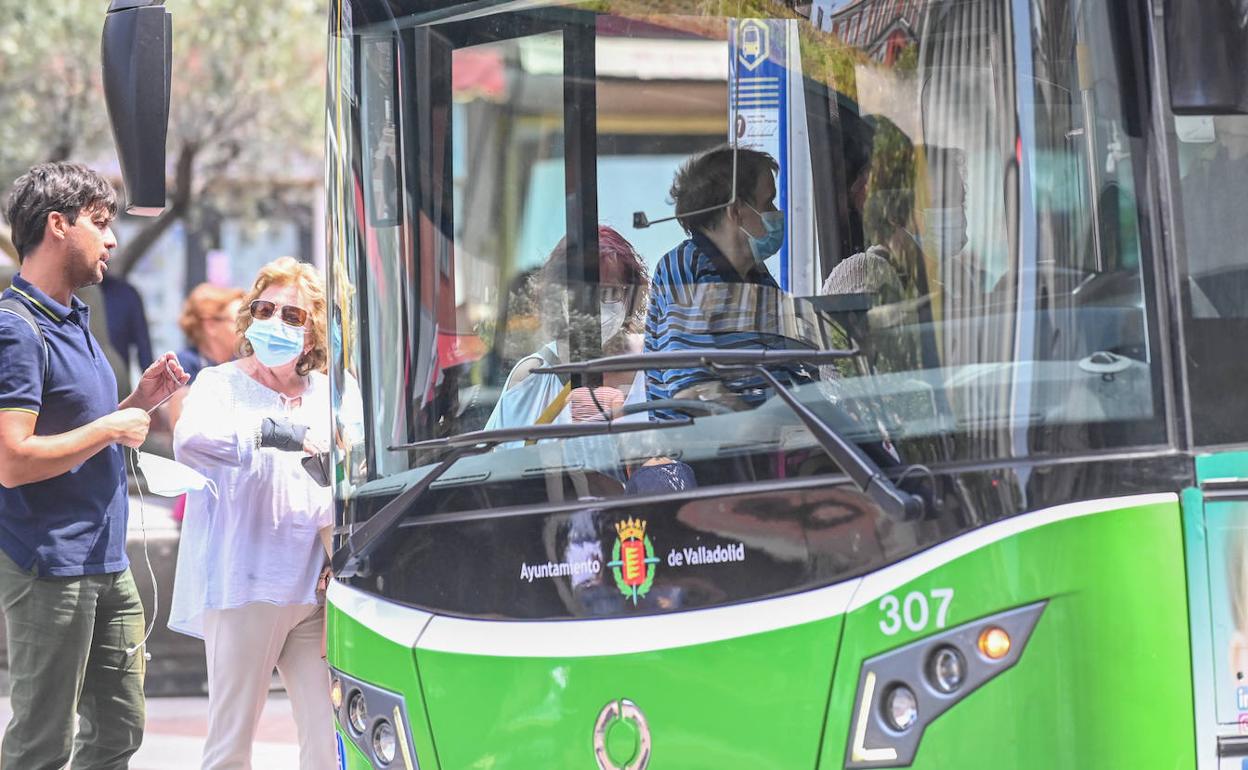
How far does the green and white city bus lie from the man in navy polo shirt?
120cm

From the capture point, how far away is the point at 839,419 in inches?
114

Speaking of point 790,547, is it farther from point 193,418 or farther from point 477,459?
point 193,418

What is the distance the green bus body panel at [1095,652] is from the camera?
2.68m

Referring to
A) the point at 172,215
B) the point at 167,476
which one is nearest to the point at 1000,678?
the point at 167,476

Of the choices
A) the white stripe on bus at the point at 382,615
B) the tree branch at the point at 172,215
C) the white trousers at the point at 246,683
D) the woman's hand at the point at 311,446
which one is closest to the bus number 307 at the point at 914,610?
the white stripe on bus at the point at 382,615

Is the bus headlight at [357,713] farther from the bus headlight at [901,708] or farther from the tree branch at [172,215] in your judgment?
the tree branch at [172,215]

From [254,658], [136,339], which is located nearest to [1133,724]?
[254,658]

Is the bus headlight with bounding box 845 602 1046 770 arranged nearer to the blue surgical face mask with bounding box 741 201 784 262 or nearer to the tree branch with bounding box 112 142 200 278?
the blue surgical face mask with bounding box 741 201 784 262

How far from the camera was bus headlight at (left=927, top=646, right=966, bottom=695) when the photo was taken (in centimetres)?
275

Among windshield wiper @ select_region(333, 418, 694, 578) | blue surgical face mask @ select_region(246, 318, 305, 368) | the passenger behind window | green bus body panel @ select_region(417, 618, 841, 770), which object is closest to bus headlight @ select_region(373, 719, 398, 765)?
green bus body panel @ select_region(417, 618, 841, 770)


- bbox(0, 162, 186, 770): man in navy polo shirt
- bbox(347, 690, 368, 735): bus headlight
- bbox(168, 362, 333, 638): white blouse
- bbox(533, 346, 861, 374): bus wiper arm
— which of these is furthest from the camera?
bbox(168, 362, 333, 638): white blouse

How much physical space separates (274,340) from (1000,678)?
265 cm

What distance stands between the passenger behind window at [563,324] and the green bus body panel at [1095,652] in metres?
0.94

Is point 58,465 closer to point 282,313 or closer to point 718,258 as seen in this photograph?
point 282,313
